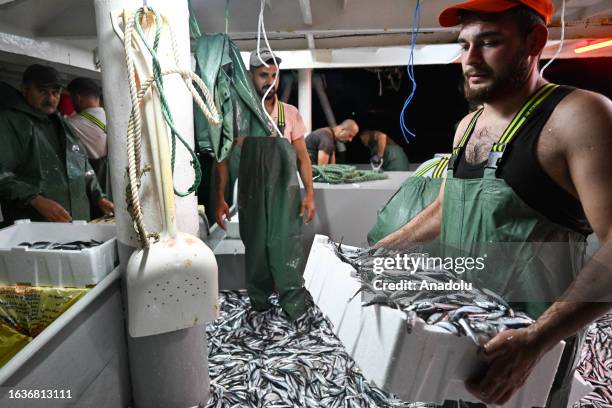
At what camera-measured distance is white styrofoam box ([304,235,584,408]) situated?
699mm

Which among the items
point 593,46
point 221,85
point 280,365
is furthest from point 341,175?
point 593,46

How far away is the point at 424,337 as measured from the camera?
697 mm

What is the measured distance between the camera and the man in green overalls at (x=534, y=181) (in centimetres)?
81

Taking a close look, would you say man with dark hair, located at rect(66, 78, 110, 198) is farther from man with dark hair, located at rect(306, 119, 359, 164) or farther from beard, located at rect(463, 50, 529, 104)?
beard, located at rect(463, 50, 529, 104)

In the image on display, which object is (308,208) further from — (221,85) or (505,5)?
(505,5)

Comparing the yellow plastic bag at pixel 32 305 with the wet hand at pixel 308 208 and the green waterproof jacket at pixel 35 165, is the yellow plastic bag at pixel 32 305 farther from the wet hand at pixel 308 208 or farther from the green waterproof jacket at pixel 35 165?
the wet hand at pixel 308 208

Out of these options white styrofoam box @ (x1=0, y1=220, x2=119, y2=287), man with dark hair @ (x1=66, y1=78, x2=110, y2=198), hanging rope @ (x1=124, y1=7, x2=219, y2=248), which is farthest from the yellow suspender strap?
man with dark hair @ (x1=66, y1=78, x2=110, y2=198)

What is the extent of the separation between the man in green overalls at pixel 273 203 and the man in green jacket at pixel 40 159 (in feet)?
2.84

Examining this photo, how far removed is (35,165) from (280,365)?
1.75 metres

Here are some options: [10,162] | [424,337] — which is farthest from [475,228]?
[10,162]

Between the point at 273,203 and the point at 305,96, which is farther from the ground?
the point at 305,96

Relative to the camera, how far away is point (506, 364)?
29.1 inches

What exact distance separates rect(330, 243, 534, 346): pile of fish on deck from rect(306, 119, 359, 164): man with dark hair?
214cm

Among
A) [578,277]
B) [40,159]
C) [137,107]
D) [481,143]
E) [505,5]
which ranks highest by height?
[505,5]
